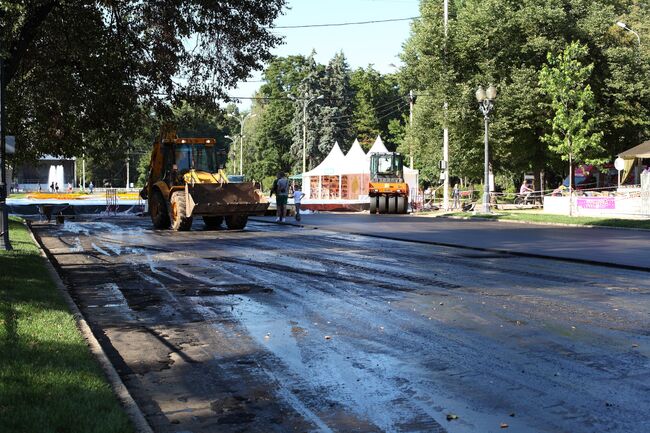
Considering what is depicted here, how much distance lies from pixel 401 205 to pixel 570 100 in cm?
1120

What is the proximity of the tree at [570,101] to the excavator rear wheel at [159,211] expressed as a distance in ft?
76.7

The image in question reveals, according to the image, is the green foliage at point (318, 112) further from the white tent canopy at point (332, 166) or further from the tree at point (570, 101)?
the tree at point (570, 101)

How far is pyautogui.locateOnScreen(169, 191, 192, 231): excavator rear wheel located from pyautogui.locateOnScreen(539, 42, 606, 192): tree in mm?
23602

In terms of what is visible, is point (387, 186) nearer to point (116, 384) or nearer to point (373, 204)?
point (373, 204)

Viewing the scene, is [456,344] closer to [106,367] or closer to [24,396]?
[106,367]

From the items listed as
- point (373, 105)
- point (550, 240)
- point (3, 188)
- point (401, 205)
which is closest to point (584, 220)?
point (550, 240)

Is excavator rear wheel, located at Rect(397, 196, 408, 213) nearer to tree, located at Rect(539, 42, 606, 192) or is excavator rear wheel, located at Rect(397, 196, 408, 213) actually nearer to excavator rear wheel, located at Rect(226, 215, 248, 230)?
tree, located at Rect(539, 42, 606, 192)

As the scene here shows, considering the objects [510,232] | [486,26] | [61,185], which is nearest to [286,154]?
[61,185]

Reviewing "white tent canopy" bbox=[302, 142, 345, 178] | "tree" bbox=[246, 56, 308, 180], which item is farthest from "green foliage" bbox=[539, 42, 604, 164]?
"tree" bbox=[246, 56, 308, 180]

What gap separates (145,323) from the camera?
8.73 meters

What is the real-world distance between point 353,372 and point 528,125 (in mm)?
38455

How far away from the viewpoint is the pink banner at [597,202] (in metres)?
32.0

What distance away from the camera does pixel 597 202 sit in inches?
1291

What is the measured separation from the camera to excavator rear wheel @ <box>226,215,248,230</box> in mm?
26125
